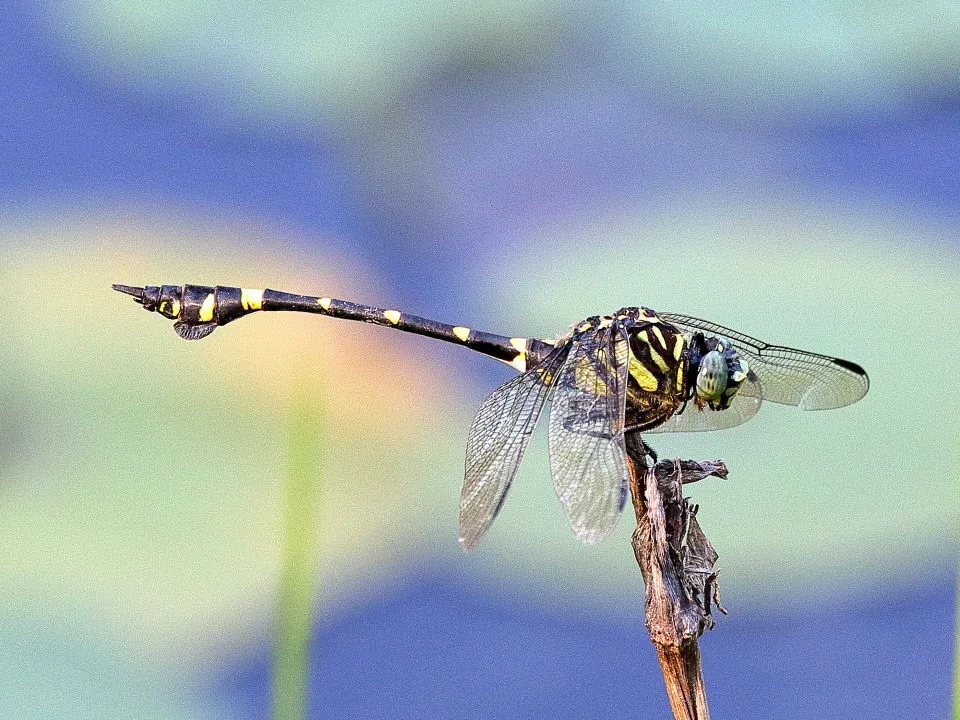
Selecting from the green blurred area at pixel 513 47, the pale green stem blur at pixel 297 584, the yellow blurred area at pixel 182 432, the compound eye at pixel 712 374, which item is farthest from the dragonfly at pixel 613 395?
the green blurred area at pixel 513 47

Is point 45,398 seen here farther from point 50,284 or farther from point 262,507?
point 262,507

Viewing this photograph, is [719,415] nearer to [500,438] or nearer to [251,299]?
[500,438]

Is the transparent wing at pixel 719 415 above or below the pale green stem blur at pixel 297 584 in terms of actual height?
above

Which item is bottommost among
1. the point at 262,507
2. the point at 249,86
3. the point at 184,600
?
the point at 184,600

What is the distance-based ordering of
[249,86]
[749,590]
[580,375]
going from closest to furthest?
[580,375], [749,590], [249,86]

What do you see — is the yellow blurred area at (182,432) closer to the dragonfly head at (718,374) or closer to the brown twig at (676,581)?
the dragonfly head at (718,374)

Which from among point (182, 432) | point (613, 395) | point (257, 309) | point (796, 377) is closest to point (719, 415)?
point (796, 377)

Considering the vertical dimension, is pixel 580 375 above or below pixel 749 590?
above

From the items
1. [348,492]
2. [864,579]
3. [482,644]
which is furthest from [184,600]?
[864,579]
